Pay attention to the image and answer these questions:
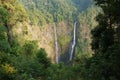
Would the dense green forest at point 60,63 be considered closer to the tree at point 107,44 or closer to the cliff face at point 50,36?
the tree at point 107,44

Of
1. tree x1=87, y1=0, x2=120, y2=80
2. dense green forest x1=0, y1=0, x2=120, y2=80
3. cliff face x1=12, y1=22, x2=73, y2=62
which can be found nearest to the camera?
tree x1=87, y1=0, x2=120, y2=80

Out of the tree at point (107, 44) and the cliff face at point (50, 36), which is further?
the cliff face at point (50, 36)

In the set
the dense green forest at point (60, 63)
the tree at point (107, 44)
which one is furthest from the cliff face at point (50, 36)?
the tree at point (107, 44)

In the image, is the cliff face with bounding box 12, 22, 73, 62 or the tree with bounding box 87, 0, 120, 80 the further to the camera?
the cliff face with bounding box 12, 22, 73, 62

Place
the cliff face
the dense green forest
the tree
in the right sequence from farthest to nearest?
the cliff face < the dense green forest < the tree

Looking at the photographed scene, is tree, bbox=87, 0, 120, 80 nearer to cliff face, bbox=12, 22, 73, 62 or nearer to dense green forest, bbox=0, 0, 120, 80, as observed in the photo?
dense green forest, bbox=0, 0, 120, 80

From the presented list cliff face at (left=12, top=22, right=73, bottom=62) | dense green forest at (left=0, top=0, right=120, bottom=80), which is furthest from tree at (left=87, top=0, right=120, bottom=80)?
cliff face at (left=12, top=22, right=73, bottom=62)

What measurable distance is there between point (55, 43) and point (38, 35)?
31.4ft

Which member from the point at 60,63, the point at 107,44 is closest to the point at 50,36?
the point at 60,63

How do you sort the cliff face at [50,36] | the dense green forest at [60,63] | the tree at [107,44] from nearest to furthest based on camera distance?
the tree at [107,44]
the dense green forest at [60,63]
the cliff face at [50,36]

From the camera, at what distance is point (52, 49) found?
124375 mm

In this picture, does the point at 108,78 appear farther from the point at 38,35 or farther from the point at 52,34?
the point at 52,34

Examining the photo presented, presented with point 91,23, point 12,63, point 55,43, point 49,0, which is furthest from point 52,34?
point 12,63

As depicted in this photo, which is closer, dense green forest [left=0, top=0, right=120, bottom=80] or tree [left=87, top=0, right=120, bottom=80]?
tree [left=87, top=0, right=120, bottom=80]
